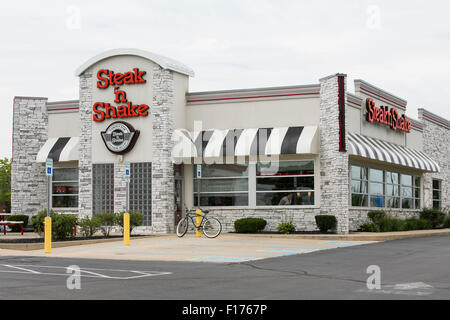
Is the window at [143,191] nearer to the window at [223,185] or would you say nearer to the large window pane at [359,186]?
the window at [223,185]

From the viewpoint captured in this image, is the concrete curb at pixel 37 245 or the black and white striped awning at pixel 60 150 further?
the black and white striped awning at pixel 60 150

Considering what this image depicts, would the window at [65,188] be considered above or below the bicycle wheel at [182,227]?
above

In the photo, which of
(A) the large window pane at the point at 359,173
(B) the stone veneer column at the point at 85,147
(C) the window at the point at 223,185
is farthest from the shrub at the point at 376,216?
(B) the stone veneer column at the point at 85,147

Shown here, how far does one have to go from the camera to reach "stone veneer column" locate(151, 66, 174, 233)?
28.2 m

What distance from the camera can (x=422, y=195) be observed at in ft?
124

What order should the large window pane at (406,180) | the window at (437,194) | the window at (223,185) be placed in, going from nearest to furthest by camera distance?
the window at (223,185)
the large window pane at (406,180)
the window at (437,194)

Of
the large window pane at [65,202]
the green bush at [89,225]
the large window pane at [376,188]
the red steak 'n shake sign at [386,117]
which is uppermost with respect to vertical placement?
the red steak 'n shake sign at [386,117]

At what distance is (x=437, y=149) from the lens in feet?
133

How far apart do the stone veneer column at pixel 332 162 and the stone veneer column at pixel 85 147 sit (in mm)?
9805

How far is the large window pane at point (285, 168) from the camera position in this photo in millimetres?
28016

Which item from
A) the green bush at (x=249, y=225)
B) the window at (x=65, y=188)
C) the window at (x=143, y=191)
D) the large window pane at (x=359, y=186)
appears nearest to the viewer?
the green bush at (x=249, y=225)

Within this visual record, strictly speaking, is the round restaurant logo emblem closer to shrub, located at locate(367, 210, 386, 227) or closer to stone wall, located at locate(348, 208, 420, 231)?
stone wall, located at locate(348, 208, 420, 231)

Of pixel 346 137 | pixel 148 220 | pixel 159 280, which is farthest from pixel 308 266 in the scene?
pixel 148 220

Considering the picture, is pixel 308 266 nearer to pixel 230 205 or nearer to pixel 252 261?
pixel 252 261
